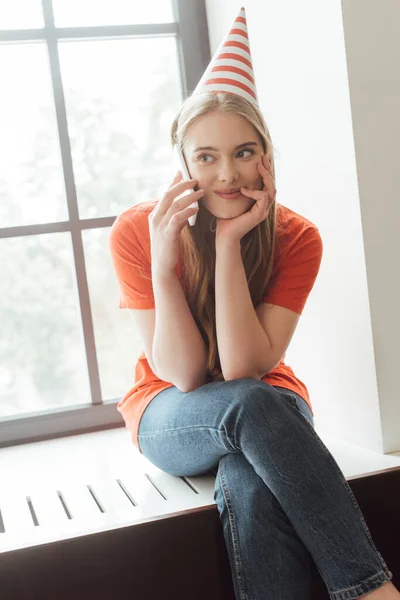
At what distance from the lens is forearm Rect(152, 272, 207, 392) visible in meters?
1.30

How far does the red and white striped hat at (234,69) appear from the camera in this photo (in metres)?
1.29

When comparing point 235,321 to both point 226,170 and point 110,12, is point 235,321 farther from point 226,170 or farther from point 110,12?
point 110,12

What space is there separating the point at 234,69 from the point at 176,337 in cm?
50

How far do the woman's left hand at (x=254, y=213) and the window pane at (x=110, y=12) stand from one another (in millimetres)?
841

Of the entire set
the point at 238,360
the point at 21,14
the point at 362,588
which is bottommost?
the point at 362,588

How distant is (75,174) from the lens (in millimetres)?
1904

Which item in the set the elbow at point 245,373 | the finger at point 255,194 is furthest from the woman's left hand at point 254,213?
the elbow at point 245,373

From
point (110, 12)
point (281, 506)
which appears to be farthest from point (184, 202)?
point (110, 12)

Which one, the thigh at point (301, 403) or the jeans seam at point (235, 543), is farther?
the thigh at point (301, 403)

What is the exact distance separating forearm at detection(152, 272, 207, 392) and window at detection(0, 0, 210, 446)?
2.08 ft

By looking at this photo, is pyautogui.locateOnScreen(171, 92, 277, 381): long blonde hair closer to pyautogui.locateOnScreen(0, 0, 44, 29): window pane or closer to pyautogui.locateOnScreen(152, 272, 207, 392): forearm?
pyautogui.locateOnScreen(152, 272, 207, 392): forearm

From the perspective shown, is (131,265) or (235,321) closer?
(235,321)

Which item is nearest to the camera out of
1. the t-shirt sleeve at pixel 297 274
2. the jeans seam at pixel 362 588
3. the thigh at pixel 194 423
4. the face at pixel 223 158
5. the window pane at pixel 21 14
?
the jeans seam at pixel 362 588

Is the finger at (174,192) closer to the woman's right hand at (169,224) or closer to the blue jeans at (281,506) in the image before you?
the woman's right hand at (169,224)
